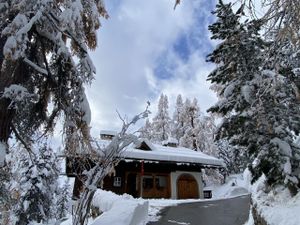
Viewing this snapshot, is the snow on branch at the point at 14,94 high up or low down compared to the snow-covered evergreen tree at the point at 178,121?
down

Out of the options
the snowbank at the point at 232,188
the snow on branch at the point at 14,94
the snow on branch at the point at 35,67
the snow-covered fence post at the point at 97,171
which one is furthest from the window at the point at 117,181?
the snow on branch at the point at 14,94

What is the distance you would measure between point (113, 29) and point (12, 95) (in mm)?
3588

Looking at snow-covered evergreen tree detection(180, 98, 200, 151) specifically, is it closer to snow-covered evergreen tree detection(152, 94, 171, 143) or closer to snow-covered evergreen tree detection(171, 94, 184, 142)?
snow-covered evergreen tree detection(171, 94, 184, 142)

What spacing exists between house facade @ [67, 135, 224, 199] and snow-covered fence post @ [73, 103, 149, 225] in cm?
1241

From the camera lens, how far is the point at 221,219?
10.3 metres

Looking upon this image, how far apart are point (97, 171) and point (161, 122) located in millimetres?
37324

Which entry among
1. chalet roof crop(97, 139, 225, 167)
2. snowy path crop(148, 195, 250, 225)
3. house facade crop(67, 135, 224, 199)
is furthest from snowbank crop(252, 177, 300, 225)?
house facade crop(67, 135, 224, 199)

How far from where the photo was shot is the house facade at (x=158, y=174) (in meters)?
19.7

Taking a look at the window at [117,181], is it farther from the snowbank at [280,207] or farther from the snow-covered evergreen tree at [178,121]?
the snow-covered evergreen tree at [178,121]

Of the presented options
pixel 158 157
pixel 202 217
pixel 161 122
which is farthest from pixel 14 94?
pixel 161 122

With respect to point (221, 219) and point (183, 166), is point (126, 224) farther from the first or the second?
point (183, 166)

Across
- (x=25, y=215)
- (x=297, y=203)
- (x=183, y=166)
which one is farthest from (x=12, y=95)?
(x=183, y=166)

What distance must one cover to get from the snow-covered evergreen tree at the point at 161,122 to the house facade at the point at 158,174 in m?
19.0

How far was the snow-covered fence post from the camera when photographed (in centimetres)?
576
